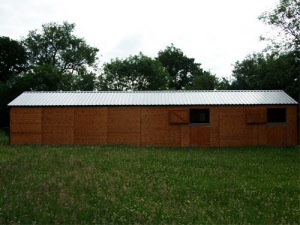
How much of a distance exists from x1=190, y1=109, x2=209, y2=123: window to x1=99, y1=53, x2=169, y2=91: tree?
27.6 metres

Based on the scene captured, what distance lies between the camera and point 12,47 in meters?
47.8

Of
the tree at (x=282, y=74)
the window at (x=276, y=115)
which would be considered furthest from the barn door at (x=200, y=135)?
the tree at (x=282, y=74)

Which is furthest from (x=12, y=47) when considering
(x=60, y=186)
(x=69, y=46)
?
(x=60, y=186)

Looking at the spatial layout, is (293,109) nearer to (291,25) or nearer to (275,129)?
(275,129)

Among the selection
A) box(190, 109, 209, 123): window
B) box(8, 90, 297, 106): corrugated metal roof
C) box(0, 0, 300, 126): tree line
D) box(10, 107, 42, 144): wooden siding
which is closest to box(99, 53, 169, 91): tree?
box(0, 0, 300, 126): tree line

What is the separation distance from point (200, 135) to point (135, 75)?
30.6m

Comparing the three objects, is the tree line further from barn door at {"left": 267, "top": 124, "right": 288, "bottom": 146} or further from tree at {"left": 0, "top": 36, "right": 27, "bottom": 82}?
barn door at {"left": 267, "top": 124, "right": 288, "bottom": 146}

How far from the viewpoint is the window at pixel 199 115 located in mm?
23672

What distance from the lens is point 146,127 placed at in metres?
23.2

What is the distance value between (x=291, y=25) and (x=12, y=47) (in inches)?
1605

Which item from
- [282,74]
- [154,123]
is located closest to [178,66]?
[282,74]

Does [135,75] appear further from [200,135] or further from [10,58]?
[200,135]

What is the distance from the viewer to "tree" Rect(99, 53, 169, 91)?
51438 millimetres

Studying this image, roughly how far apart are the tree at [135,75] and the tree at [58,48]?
524 centimetres
